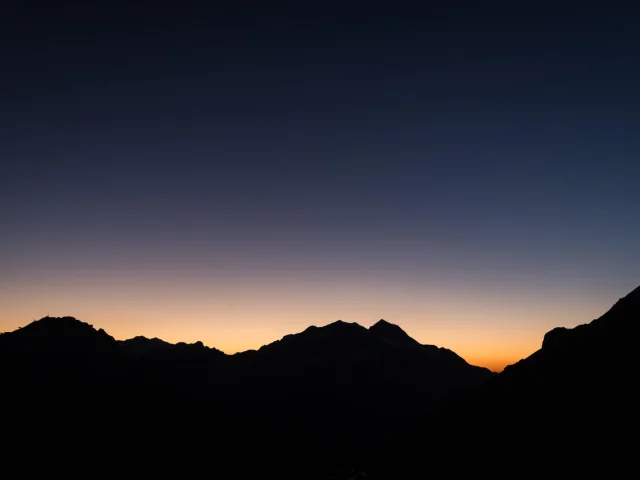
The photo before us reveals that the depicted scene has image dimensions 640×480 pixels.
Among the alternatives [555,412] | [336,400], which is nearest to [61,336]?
[336,400]

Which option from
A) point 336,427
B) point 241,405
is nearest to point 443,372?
point 336,427

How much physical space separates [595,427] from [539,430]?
7.97 meters

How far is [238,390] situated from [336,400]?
38.6 metres

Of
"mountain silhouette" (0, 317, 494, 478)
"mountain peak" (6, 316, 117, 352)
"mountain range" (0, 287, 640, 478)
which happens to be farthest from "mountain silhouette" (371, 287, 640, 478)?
"mountain peak" (6, 316, 117, 352)

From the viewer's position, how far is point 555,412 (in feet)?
210

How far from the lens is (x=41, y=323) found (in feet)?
420

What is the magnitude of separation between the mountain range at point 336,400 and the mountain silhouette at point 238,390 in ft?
1.54

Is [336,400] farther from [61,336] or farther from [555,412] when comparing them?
[555,412]

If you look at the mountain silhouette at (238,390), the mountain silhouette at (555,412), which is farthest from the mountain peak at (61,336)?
the mountain silhouette at (555,412)

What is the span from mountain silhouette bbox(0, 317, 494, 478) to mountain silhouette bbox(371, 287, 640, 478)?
57914 mm

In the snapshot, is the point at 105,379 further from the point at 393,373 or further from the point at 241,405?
the point at 393,373

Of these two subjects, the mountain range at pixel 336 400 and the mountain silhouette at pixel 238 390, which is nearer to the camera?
the mountain range at pixel 336 400

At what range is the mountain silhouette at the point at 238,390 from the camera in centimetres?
10888

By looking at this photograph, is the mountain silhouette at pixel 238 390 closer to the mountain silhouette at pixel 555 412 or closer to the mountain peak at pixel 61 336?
the mountain peak at pixel 61 336
